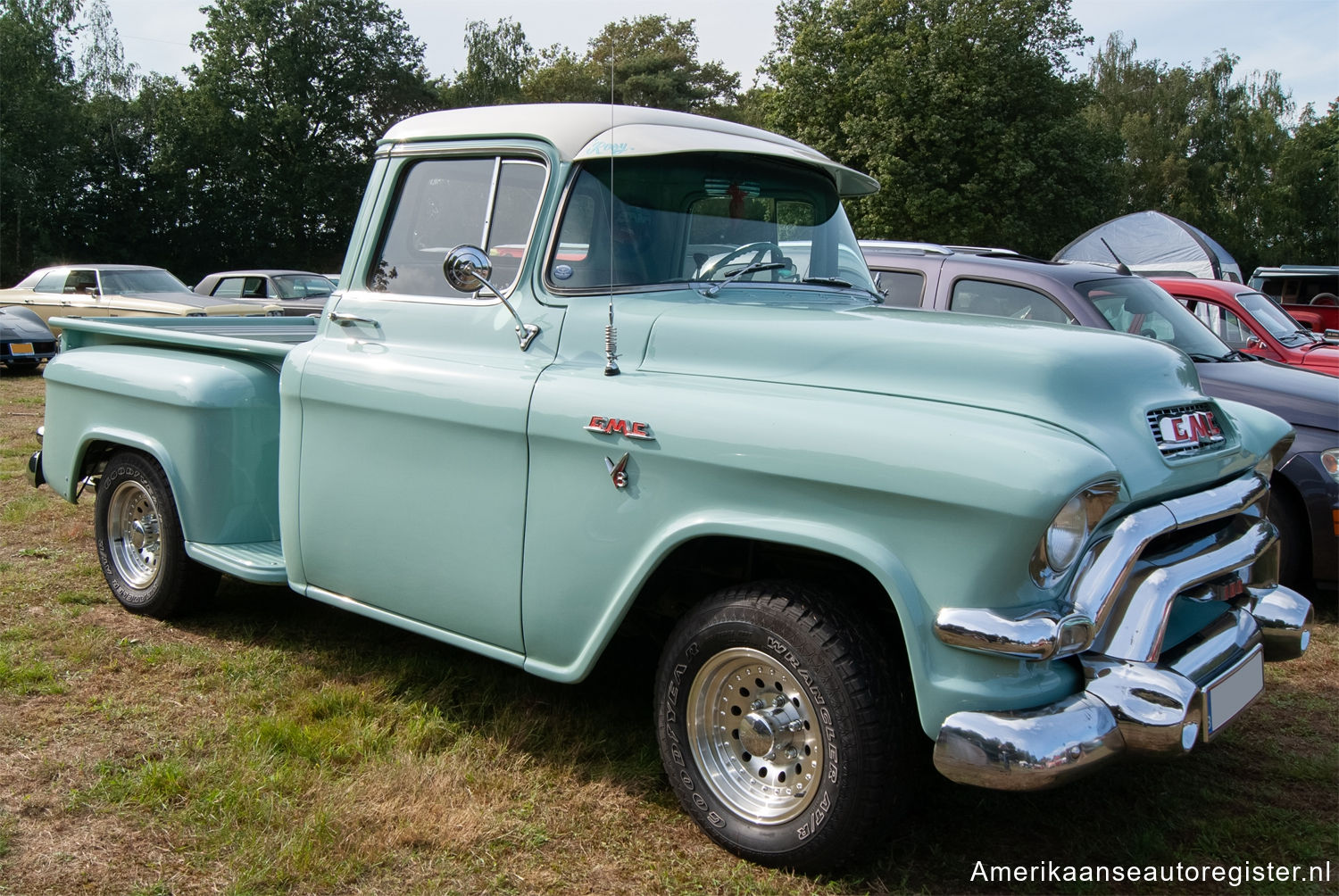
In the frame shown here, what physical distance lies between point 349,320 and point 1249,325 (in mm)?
7034

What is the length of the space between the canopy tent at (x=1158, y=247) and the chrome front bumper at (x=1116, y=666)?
14.5 m

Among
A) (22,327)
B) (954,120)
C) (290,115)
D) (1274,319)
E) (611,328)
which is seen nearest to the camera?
(611,328)

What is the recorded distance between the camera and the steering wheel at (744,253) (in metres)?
3.54

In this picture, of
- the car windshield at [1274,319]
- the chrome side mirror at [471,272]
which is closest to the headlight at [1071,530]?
the chrome side mirror at [471,272]

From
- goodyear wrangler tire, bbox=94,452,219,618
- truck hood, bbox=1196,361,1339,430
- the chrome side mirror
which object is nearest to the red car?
truck hood, bbox=1196,361,1339,430

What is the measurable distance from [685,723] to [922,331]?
125 centimetres

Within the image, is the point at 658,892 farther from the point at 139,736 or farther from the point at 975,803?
the point at 139,736

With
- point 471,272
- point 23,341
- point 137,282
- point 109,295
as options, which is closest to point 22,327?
point 23,341

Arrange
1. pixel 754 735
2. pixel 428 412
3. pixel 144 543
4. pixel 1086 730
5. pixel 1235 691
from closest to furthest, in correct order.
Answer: pixel 1086 730 < pixel 1235 691 < pixel 754 735 < pixel 428 412 < pixel 144 543

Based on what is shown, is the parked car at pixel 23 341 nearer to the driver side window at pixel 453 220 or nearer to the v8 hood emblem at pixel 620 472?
the driver side window at pixel 453 220

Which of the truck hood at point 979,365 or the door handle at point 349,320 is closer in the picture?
the truck hood at point 979,365

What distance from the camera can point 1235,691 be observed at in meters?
2.70

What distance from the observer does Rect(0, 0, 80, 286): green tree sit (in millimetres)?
33719

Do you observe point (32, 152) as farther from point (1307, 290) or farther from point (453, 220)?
point (453, 220)
